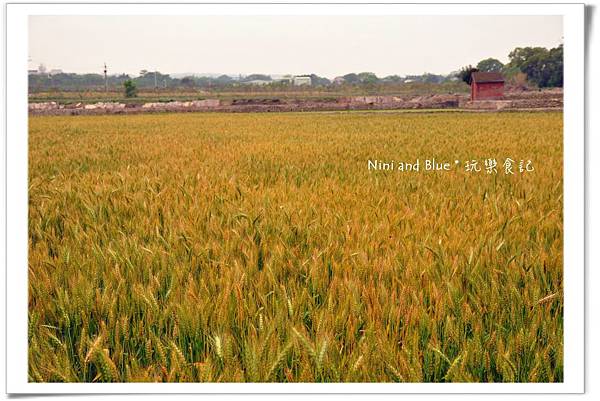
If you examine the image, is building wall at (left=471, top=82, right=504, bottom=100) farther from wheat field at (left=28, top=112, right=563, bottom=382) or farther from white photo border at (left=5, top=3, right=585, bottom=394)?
white photo border at (left=5, top=3, right=585, bottom=394)

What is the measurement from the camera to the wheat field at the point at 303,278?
154cm

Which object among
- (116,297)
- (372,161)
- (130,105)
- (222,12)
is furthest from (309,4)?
(130,105)

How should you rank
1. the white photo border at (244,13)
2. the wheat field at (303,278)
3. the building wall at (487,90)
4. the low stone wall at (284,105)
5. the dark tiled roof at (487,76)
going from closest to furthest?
the wheat field at (303,278) → the white photo border at (244,13) → the dark tiled roof at (487,76) → the building wall at (487,90) → the low stone wall at (284,105)

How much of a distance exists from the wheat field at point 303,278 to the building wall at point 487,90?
212cm

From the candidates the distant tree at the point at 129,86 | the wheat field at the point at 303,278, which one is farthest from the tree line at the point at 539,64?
the distant tree at the point at 129,86

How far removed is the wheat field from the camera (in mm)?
1541

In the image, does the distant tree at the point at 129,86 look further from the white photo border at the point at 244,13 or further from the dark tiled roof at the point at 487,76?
the dark tiled roof at the point at 487,76

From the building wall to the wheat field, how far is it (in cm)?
212

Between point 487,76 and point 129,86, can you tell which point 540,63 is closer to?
point 487,76

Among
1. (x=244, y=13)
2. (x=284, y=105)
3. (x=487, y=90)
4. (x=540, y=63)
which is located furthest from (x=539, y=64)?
(x=284, y=105)

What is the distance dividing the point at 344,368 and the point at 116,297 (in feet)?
2.80
